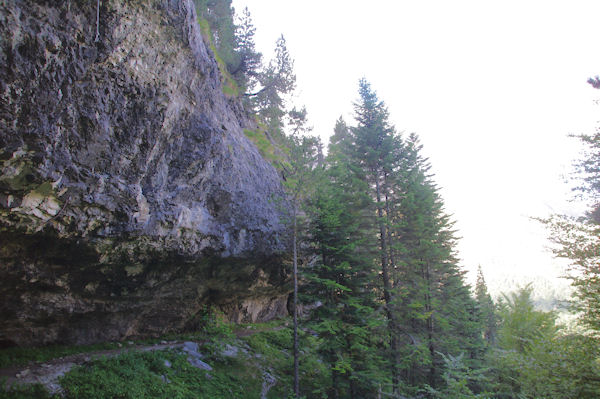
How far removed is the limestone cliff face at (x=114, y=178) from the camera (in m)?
7.32

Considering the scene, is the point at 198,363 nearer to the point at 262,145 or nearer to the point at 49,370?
the point at 49,370

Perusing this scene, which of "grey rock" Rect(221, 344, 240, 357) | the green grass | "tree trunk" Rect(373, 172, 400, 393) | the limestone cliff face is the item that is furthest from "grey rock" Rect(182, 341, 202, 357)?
the green grass

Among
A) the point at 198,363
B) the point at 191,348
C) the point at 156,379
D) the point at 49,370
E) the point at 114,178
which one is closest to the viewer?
the point at 49,370

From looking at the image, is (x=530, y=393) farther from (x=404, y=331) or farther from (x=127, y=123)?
(x=127, y=123)

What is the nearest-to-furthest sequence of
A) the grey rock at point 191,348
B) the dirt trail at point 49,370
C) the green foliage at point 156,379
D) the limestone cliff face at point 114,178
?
the limestone cliff face at point 114,178
the dirt trail at point 49,370
the green foliage at point 156,379
the grey rock at point 191,348

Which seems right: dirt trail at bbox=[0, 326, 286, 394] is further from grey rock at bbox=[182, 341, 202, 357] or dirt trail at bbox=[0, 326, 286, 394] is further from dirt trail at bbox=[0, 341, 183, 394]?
grey rock at bbox=[182, 341, 202, 357]

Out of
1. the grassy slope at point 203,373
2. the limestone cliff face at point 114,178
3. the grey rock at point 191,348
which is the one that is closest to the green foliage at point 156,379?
the grassy slope at point 203,373

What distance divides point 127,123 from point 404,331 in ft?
48.2

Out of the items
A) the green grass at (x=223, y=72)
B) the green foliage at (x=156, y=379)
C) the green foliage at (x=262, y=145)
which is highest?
the green grass at (x=223, y=72)

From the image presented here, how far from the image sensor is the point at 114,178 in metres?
9.77

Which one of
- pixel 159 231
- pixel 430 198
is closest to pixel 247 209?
pixel 159 231

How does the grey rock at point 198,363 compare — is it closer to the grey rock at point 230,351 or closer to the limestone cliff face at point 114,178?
the grey rock at point 230,351

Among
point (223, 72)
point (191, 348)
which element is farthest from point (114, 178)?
point (223, 72)

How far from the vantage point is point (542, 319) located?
18375 mm
